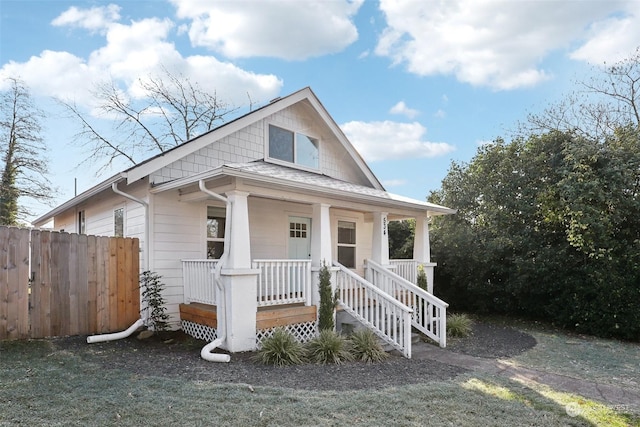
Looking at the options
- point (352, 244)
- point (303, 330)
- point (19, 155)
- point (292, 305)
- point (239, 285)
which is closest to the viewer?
point (239, 285)

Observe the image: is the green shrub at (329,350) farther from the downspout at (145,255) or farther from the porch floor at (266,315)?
the downspout at (145,255)

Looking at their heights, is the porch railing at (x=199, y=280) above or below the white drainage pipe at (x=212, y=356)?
above

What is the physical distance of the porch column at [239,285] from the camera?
Result: 659 centimetres

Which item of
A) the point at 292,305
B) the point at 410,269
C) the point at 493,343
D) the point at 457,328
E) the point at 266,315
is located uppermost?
the point at 410,269

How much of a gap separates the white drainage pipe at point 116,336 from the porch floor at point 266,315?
2.76 feet

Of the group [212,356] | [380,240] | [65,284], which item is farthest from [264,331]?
[380,240]

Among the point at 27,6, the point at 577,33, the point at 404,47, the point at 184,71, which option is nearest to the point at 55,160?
the point at 184,71

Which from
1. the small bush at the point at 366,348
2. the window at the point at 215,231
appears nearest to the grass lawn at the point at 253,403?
the small bush at the point at 366,348

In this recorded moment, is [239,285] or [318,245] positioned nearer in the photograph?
[239,285]

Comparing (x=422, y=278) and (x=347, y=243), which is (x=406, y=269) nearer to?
(x=422, y=278)

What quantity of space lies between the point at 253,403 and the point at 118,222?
22.9 feet

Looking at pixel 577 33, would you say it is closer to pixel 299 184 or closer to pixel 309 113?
pixel 309 113

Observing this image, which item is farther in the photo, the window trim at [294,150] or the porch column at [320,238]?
the window trim at [294,150]

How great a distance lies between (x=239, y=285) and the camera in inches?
263
